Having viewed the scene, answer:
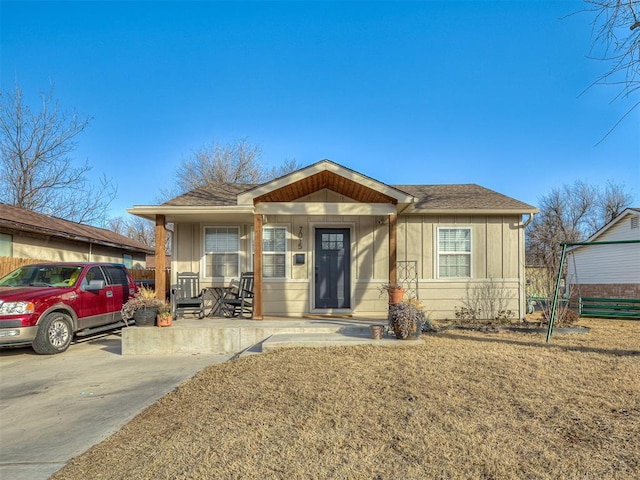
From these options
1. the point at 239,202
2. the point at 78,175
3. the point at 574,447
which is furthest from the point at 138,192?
the point at 574,447

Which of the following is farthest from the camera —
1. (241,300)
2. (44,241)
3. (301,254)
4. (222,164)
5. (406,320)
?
(222,164)

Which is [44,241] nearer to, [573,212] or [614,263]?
[614,263]

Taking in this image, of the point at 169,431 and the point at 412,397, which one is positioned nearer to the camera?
the point at 169,431

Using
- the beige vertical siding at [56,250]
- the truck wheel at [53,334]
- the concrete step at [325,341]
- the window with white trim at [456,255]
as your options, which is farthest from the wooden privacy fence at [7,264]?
the window with white trim at [456,255]

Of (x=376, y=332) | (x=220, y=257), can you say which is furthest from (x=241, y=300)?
(x=376, y=332)

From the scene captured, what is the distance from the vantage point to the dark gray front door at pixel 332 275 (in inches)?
372

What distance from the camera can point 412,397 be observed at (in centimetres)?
392

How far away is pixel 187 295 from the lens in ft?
29.6

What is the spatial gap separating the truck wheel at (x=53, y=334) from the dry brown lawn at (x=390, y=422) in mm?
3382

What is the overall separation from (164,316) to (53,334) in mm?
1866

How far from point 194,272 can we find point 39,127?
48.8 feet

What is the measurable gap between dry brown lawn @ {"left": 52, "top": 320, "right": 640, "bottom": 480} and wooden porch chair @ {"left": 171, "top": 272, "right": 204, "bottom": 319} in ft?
9.86

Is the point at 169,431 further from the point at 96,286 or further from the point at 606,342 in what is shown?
the point at 606,342

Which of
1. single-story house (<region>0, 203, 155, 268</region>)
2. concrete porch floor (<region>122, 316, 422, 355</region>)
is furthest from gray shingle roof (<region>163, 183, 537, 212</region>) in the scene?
single-story house (<region>0, 203, 155, 268</region>)
